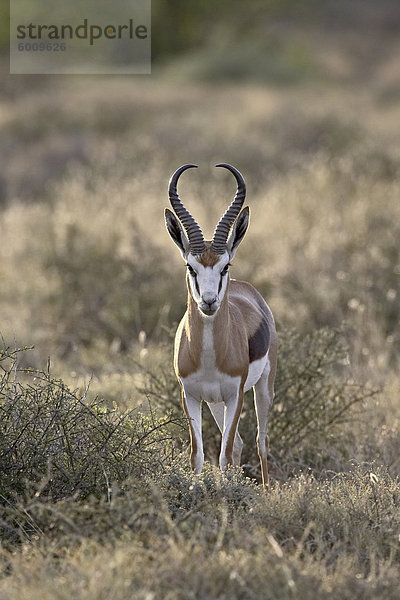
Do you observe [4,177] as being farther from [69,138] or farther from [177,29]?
[177,29]

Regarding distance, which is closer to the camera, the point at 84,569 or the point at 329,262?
the point at 84,569

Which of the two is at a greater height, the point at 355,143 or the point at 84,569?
the point at 355,143

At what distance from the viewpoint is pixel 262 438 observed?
665cm

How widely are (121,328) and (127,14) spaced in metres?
26.5

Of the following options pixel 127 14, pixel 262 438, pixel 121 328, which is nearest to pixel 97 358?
pixel 121 328

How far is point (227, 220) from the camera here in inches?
234

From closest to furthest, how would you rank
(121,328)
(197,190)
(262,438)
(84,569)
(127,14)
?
(84,569)
(262,438)
(121,328)
(197,190)
(127,14)

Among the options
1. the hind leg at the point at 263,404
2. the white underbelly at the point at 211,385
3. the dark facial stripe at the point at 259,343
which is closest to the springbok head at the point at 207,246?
the white underbelly at the point at 211,385

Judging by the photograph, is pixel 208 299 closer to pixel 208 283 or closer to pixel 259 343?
pixel 208 283

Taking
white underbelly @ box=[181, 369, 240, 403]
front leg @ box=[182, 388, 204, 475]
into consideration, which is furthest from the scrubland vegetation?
white underbelly @ box=[181, 369, 240, 403]

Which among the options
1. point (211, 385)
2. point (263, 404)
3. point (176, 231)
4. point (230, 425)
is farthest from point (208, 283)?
point (263, 404)

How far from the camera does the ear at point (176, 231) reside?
5.97 meters

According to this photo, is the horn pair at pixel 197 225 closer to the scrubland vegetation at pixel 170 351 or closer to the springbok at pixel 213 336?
the springbok at pixel 213 336

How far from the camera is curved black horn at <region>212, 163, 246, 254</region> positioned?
5.82 meters
